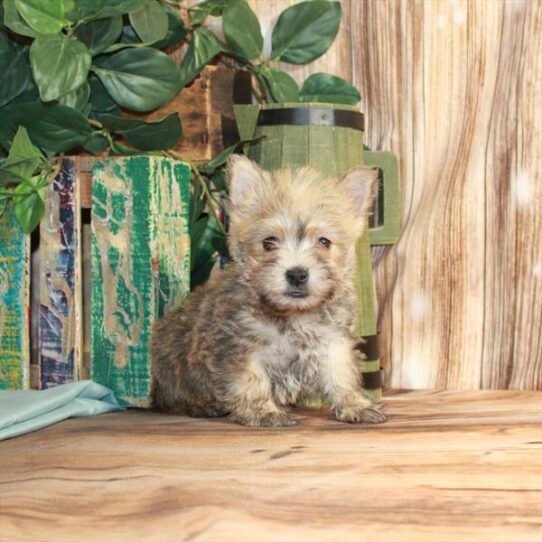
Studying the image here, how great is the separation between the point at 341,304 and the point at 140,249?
0.64m

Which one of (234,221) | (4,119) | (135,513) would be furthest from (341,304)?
(4,119)

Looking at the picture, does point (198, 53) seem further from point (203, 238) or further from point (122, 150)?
point (203, 238)

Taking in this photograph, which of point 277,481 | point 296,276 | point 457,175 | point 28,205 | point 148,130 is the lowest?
point 277,481

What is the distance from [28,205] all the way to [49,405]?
619 millimetres

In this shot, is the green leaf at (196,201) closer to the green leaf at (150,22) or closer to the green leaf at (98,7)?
the green leaf at (150,22)

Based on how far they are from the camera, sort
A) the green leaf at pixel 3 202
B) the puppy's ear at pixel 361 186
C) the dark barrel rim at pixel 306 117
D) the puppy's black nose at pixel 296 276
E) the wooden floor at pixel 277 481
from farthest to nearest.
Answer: the green leaf at pixel 3 202 < the dark barrel rim at pixel 306 117 < the puppy's ear at pixel 361 186 < the puppy's black nose at pixel 296 276 < the wooden floor at pixel 277 481

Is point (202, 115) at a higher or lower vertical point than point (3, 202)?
higher

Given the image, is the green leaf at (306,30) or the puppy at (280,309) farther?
the green leaf at (306,30)

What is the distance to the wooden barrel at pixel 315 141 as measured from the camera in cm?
261

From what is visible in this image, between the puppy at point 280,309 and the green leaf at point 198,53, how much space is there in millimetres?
557

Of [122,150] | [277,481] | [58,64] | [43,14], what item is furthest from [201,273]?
[277,481]

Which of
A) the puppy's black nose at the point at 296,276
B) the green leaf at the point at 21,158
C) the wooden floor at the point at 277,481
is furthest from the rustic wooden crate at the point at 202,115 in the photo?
the wooden floor at the point at 277,481

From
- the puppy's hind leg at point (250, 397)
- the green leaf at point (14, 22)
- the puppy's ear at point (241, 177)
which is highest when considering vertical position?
the green leaf at point (14, 22)

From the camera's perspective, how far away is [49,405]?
246cm
